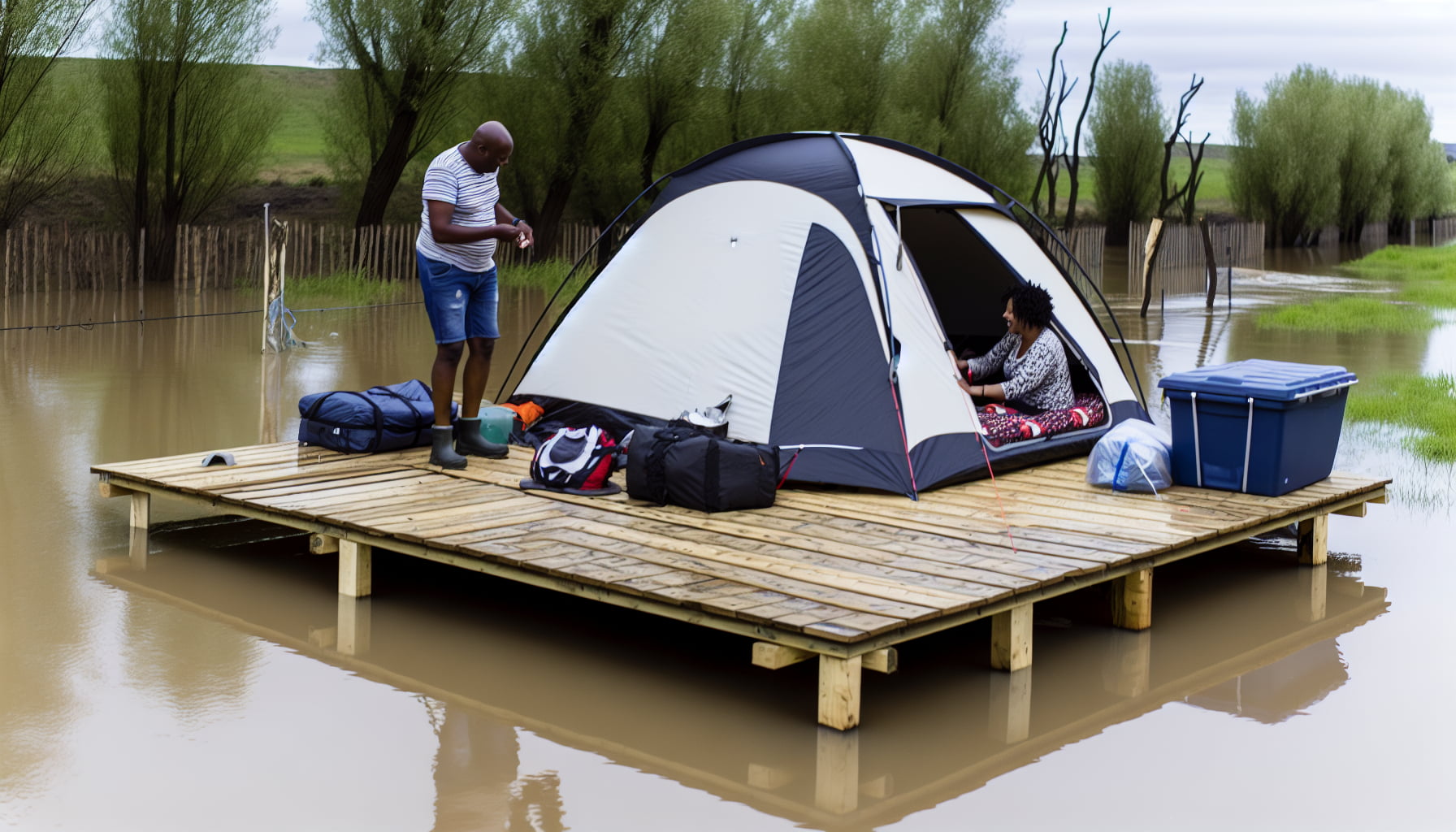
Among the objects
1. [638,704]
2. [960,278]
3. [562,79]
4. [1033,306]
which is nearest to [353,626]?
[638,704]

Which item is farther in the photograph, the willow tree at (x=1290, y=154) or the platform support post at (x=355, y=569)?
the willow tree at (x=1290, y=154)

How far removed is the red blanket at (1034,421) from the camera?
715 centimetres

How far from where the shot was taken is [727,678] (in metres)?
5.07

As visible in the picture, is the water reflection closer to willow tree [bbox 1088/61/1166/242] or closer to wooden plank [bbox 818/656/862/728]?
wooden plank [bbox 818/656/862/728]

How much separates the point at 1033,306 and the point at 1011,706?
307cm

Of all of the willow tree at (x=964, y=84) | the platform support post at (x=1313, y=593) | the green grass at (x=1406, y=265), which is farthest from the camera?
the willow tree at (x=964, y=84)

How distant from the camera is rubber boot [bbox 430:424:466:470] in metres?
6.97

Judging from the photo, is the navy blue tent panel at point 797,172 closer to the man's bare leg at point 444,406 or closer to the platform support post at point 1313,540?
the man's bare leg at point 444,406

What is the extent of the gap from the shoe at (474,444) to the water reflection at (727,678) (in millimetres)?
926

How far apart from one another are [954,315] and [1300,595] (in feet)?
12.4

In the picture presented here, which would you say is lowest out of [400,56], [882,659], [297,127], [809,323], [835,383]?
[882,659]

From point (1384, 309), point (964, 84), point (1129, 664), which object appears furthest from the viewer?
point (964, 84)

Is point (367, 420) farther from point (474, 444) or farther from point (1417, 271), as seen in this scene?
point (1417, 271)

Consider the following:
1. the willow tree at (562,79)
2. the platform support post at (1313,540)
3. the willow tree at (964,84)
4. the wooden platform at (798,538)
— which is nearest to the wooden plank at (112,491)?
the wooden platform at (798,538)
